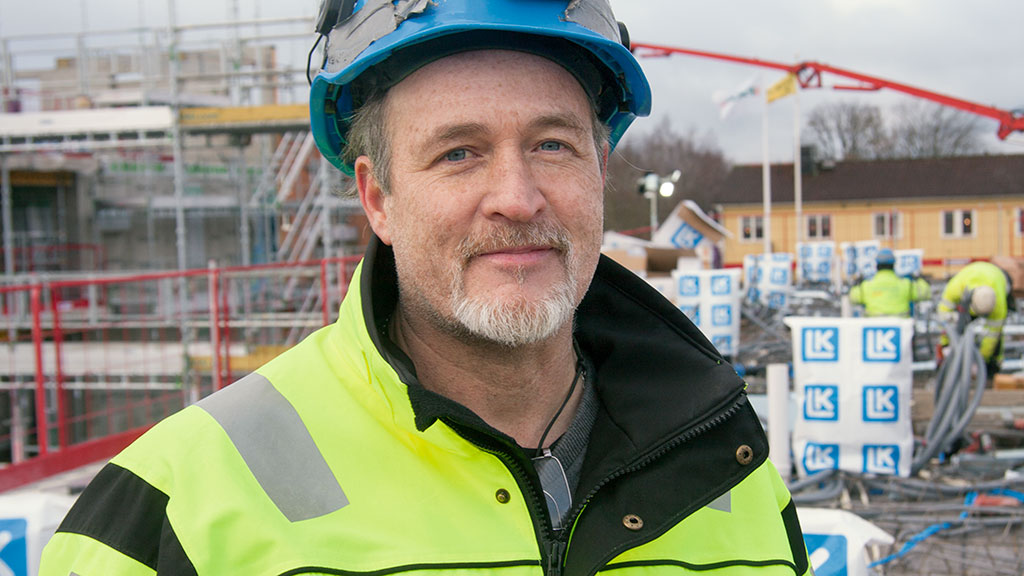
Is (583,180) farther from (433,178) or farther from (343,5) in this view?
(343,5)

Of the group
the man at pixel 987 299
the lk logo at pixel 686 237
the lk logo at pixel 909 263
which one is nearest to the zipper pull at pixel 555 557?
the man at pixel 987 299

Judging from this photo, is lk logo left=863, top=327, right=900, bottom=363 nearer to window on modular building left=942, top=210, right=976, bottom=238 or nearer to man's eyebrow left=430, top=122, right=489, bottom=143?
man's eyebrow left=430, top=122, right=489, bottom=143

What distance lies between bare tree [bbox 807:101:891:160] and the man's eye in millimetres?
59570

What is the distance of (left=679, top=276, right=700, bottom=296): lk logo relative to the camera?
993 cm

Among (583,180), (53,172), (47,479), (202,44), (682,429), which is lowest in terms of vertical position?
(47,479)

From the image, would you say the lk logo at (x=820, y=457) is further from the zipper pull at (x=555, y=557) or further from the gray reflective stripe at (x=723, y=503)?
the zipper pull at (x=555, y=557)

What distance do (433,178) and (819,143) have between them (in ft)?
201

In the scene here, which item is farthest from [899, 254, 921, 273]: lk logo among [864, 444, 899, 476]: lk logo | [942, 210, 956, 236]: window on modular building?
[942, 210, 956, 236]: window on modular building

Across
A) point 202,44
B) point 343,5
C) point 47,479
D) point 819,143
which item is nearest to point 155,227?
point 202,44

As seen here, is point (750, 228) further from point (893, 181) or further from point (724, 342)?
point (724, 342)

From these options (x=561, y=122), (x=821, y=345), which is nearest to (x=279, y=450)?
(x=561, y=122)

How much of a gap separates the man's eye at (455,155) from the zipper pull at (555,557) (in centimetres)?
68

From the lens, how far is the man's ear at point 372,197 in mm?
1620

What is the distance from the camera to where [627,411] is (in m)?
1.59
